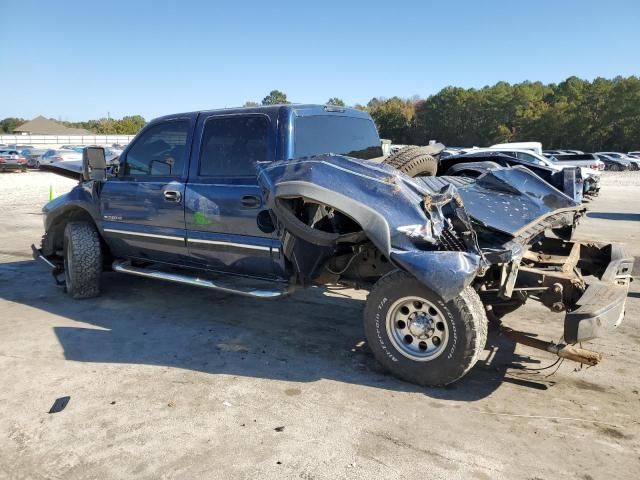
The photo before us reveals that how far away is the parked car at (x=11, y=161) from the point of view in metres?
33.1

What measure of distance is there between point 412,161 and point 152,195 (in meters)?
2.63

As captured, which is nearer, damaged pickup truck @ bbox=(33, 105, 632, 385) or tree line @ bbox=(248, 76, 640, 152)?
damaged pickup truck @ bbox=(33, 105, 632, 385)

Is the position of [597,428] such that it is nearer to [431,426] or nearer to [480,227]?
[431,426]

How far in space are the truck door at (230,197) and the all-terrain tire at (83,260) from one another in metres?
1.45

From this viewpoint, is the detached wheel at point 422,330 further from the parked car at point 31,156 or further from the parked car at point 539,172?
the parked car at point 31,156

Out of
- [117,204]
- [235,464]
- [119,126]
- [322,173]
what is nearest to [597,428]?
[235,464]

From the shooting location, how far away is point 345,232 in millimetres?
4145

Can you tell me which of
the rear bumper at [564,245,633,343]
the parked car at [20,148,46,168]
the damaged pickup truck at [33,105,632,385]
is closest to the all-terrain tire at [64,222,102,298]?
the damaged pickup truck at [33,105,632,385]

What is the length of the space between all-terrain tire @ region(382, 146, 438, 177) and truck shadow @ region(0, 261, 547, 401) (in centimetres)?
156

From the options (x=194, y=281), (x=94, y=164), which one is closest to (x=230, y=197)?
(x=194, y=281)

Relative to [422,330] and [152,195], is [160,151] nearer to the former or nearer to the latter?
[152,195]

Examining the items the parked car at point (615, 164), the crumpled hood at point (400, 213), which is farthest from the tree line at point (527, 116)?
the crumpled hood at point (400, 213)

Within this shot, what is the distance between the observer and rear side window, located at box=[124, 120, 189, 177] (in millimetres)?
5086

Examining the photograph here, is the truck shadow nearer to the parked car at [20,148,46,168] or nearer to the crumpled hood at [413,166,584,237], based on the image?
the crumpled hood at [413,166,584,237]
